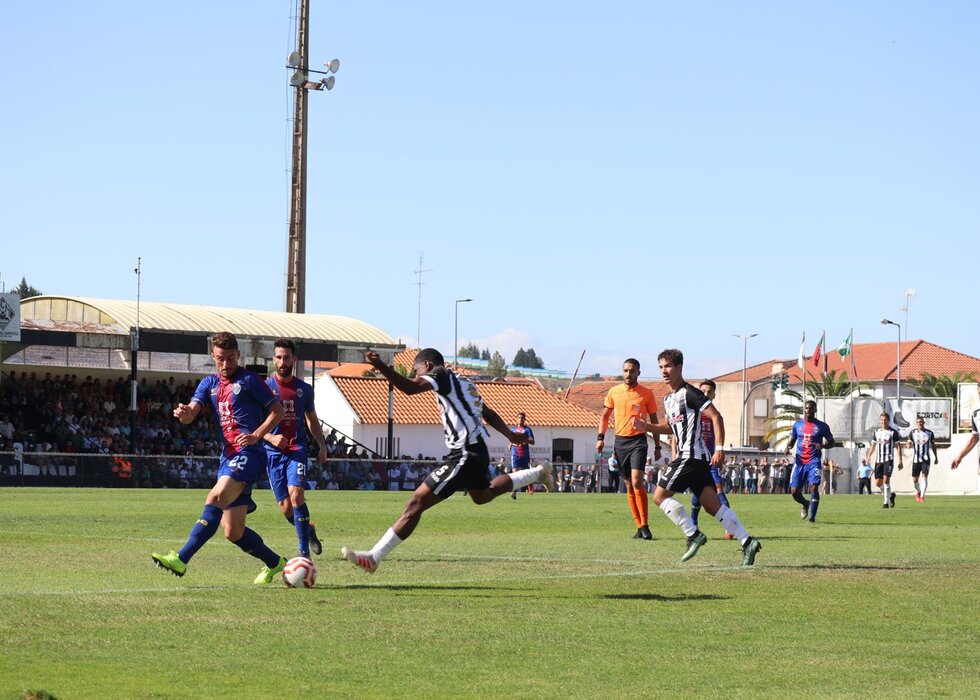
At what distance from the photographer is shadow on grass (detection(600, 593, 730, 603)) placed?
11.4 meters

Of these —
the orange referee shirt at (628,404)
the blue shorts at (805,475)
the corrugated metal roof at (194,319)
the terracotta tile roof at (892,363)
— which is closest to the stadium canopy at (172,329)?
the corrugated metal roof at (194,319)

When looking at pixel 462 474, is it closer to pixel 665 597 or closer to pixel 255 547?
pixel 255 547

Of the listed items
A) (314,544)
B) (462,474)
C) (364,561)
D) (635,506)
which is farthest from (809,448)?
(364,561)

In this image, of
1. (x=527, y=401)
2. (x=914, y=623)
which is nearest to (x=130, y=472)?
(x=914, y=623)

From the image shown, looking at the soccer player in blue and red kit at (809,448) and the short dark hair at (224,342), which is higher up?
the short dark hair at (224,342)

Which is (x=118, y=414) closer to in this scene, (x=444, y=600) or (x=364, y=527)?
(x=364, y=527)

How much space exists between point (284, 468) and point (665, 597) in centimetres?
440

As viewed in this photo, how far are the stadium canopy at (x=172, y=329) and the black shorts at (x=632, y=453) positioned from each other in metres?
31.7

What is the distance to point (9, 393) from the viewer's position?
50.4 metres

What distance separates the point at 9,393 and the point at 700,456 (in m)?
40.4

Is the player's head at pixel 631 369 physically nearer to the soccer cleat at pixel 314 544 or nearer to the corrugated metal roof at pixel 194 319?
the soccer cleat at pixel 314 544

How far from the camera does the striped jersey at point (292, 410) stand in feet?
46.8

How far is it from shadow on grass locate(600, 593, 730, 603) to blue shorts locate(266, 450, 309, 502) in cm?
381

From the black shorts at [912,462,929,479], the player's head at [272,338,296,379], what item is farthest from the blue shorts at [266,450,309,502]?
the black shorts at [912,462,929,479]
